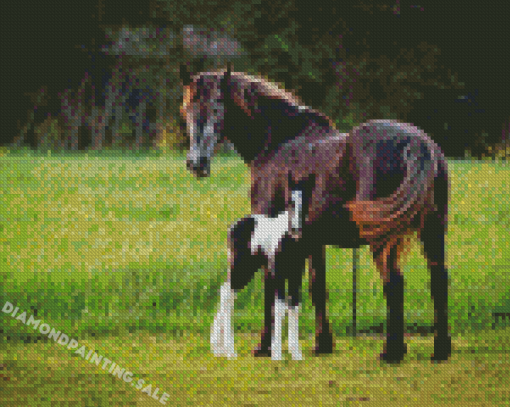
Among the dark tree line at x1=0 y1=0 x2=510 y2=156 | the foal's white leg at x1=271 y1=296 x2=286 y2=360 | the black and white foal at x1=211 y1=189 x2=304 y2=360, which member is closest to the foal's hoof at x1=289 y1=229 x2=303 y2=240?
the black and white foal at x1=211 y1=189 x2=304 y2=360

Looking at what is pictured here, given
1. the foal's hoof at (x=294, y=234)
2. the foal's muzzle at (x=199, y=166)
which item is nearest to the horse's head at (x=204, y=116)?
the foal's muzzle at (x=199, y=166)

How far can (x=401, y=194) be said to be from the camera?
15.7ft

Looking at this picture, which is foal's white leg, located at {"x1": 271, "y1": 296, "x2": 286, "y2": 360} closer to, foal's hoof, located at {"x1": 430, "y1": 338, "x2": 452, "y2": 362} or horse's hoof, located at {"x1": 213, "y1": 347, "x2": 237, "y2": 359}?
horse's hoof, located at {"x1": 213, "y1": 347, "x2": 237, "y2": 359}

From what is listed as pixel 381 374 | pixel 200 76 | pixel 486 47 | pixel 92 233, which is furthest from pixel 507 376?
pixel 486 47

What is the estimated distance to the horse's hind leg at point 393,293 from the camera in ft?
16.2

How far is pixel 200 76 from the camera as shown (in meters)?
4.97

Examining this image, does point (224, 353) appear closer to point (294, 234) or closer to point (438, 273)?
point (294, 234)

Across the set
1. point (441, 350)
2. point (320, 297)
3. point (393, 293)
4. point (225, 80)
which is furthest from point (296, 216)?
point (441, 350)

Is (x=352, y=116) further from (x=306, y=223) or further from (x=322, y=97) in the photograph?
(x=306, y=223)

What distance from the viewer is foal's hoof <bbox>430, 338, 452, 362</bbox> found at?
521cm

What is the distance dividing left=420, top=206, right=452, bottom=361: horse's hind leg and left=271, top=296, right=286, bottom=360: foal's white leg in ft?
3.01

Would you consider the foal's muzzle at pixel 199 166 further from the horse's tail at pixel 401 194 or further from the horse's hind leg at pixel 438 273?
the horse's hind leg at pixel 438 273

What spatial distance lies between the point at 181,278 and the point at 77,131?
171 inches

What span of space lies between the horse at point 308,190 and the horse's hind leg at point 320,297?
76 mm
